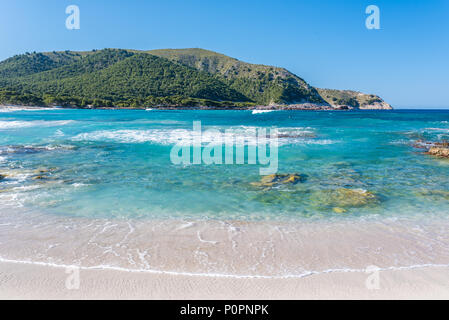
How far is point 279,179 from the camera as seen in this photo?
11.7m

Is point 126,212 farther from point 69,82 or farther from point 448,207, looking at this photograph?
point 69,82

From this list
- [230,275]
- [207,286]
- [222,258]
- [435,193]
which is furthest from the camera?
[435,193]

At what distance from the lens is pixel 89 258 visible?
5312 millimetres

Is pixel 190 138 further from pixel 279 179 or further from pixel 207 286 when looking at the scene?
pixel 207 286

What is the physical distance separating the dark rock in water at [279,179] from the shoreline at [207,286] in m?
6.17

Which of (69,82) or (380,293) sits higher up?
(69,82)

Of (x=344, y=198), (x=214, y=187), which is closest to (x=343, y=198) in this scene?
(x=344, y=198)

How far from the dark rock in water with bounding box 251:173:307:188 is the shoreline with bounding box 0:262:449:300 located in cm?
617

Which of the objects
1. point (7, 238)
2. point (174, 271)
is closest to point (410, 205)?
point (174, 271)

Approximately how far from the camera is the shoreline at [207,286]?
13.9ft

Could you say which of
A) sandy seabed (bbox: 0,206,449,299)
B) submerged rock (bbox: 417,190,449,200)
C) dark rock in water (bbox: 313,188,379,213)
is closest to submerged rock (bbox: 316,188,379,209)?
dark rock in water (bbox: 313,188,379,213)

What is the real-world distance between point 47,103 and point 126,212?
448 feet

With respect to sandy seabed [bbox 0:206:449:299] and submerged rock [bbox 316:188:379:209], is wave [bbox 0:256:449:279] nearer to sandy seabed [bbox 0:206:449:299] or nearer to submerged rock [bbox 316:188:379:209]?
sandy seabed [bbox 0:206:449:299]

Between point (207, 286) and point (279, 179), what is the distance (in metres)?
7.72
